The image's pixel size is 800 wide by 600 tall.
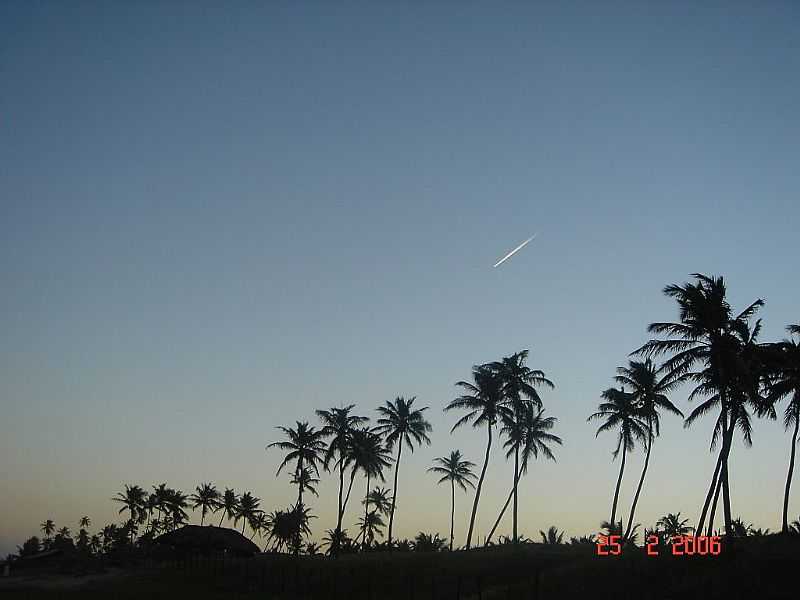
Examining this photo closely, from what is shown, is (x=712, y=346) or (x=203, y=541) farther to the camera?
(x=203, y=541)

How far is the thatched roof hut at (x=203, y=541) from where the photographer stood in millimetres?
73062

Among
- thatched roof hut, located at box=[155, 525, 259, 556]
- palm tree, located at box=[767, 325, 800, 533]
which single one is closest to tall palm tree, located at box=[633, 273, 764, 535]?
palm tree, located at box=[767, 325, 800, 533]

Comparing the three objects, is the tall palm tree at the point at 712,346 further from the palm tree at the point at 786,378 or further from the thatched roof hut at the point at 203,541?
the thatched roof hut at the point at 203,541

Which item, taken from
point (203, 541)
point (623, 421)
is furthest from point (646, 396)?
point (203, 541)

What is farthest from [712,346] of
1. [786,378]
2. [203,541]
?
[203,541]

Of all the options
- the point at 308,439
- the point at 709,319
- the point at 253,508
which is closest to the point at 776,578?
the point at 709,319

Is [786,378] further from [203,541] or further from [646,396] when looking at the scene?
Result: [203,541]

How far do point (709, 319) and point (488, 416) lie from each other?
26509 mm

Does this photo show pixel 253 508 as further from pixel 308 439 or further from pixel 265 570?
pixel 265 570

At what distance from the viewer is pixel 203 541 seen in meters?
73.2

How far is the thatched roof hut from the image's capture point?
73.1 m

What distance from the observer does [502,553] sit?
196 ft

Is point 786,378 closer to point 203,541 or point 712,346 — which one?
point 712,346

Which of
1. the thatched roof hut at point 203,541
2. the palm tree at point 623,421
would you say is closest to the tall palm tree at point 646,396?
the palm tree at point 623,421
